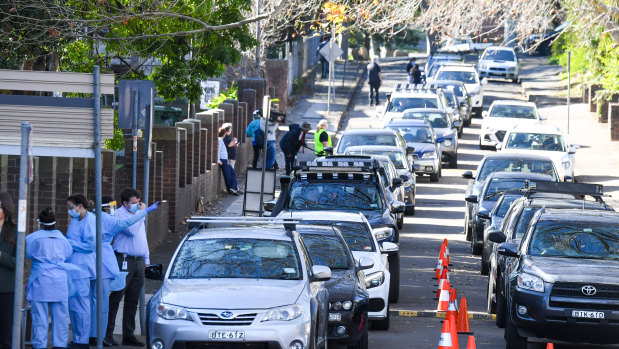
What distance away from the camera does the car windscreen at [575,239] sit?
45.5 ft

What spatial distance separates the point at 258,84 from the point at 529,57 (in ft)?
140

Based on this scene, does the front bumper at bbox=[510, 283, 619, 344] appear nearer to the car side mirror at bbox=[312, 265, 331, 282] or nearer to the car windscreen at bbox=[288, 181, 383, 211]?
the car side mirror at bbox=[312, 265, 331, 282]

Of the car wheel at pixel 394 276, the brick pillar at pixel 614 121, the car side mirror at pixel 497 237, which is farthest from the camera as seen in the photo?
the brick pillar at pixel 614 121

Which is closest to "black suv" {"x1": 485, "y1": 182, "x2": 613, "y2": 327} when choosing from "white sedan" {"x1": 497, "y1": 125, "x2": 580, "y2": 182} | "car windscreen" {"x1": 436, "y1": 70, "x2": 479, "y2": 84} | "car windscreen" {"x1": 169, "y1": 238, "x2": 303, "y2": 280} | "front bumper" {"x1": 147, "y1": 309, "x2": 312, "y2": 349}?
"car windscreen" {"x1": 169, "y1": 238, "x2": 303, "y2": 280}

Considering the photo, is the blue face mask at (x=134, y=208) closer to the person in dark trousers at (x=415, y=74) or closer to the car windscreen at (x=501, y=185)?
the car windscreen at (x=501, y=185)

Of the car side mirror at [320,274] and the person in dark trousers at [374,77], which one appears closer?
the car side mirror at [320,274]

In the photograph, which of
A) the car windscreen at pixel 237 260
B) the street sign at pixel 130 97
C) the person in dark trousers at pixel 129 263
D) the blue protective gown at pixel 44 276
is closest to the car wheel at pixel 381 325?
the person in dark trousers at pixel 129 263

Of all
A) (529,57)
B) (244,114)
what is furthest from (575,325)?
(529,57)

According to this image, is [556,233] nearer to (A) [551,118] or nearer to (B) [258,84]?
(B) [258,84]

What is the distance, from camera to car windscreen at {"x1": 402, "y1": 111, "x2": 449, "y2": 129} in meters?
37.4

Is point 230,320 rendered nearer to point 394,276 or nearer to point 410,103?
point 394,276

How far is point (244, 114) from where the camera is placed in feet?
120

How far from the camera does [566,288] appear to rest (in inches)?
508

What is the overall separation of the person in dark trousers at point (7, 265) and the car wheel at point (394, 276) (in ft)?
22.2
